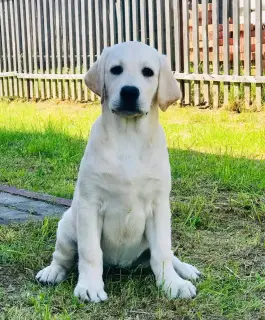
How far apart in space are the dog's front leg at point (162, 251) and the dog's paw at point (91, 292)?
291 millimetres

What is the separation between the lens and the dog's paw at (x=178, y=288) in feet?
10.1

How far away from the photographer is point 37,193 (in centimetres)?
517

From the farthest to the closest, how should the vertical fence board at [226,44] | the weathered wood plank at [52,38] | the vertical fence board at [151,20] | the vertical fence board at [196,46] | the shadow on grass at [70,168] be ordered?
1. the weathered wood plank at [52,38]
2. the vertical fence board at [151,20]
3. the vertical fence board at [196,46]
4. the vertical fence board at [226,44]
5. the shadow on grass at [70,168]

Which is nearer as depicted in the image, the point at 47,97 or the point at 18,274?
the point at 18,274

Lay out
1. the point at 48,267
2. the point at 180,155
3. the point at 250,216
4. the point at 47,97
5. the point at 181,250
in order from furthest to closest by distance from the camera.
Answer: the point at 47,97
the point at 180,155
the point at 250,216
the point at 181,250
the point at 48,267

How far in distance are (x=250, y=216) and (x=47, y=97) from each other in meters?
7.59

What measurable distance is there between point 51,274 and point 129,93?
102 cm

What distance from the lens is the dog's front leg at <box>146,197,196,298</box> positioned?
3133mm

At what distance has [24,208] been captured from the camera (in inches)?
189

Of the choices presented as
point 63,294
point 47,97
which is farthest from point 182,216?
point 47,97

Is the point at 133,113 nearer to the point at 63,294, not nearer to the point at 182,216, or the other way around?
the point at 63,294

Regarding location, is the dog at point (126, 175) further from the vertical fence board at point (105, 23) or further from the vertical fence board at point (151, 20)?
the vertical fence board at point (105, 23)

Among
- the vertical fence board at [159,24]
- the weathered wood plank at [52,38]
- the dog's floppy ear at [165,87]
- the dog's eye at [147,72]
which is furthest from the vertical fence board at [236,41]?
the dog's eye at [147,72]

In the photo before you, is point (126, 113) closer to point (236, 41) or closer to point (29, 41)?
point (236, 41)
